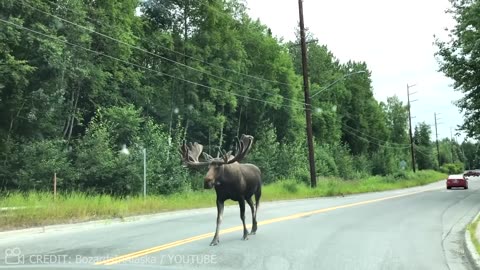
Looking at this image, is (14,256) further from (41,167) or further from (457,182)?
(457,182)

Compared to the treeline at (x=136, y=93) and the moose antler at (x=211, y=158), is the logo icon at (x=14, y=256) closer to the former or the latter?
the moose antler at (x=211, y=158)

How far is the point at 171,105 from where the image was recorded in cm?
3800

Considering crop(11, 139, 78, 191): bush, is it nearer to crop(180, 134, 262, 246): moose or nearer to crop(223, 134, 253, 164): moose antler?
crop(180, 134, 262, 246): moose

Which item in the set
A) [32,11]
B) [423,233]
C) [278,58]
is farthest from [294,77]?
[423,233]

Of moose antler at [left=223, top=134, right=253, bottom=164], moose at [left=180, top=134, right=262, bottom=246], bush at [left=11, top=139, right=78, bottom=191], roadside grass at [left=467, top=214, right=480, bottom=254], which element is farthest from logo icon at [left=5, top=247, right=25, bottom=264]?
bush at [left=11, top=139, right=78, bottom=191]

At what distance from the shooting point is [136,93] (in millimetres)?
35750

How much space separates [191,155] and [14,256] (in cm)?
401

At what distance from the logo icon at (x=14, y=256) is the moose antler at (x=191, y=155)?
367 cm

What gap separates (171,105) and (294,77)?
1935 cm

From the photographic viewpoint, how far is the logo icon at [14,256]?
925cm

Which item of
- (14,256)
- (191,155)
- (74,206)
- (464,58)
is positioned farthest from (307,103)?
(14,256)

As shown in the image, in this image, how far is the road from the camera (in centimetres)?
925

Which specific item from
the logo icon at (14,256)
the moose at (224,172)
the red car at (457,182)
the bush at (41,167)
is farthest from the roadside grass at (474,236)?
the red car at (457,182)

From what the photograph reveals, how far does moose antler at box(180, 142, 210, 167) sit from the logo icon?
3667 mm
